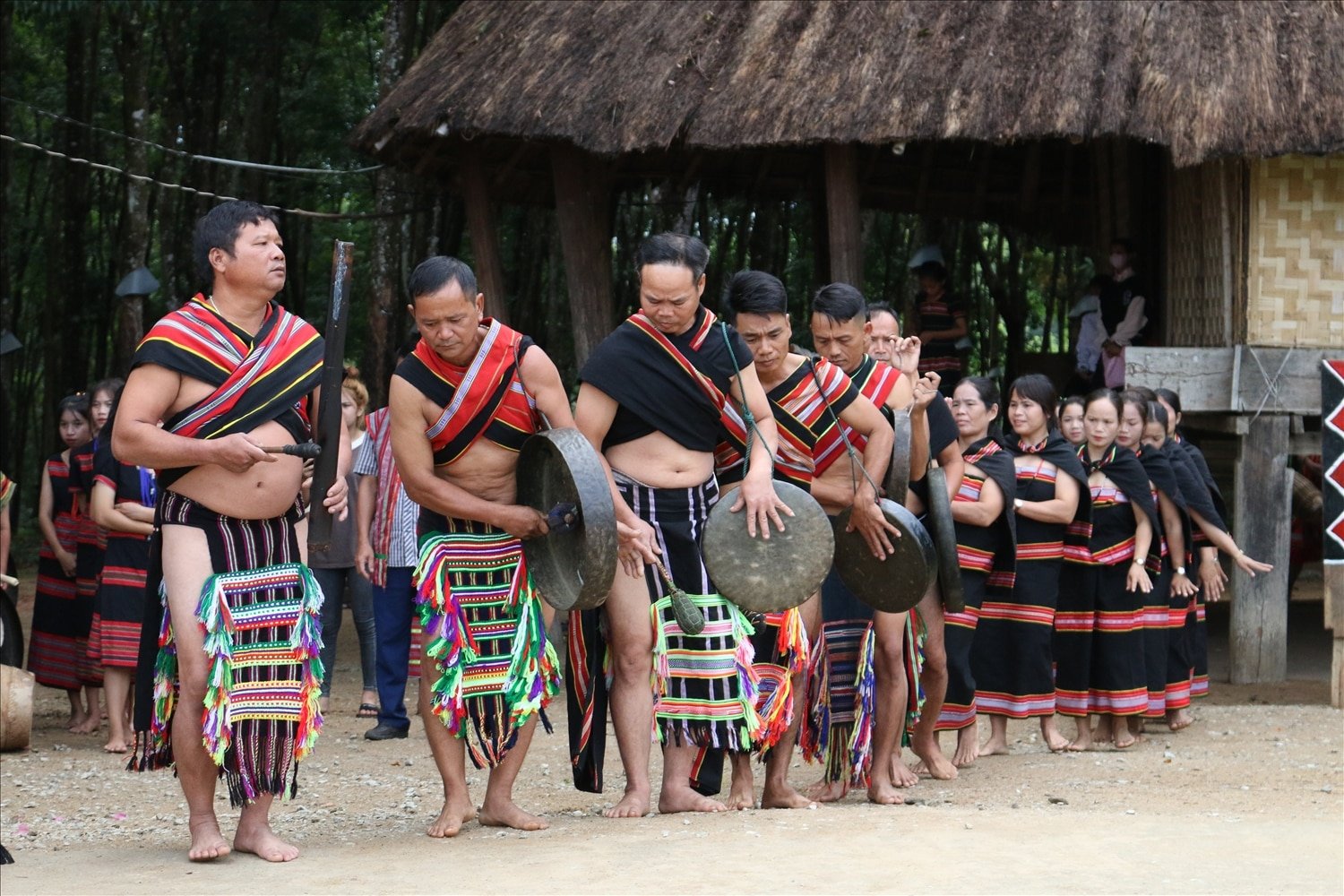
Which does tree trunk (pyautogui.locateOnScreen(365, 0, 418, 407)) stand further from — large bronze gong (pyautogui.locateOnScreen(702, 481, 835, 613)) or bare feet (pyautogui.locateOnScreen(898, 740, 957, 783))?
large bronze gong (pyautogui.locateOnScreen(702, 481, 835, 613))

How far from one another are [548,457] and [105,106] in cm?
1799

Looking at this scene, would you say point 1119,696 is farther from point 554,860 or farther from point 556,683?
point 554,860

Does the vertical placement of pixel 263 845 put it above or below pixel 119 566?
below

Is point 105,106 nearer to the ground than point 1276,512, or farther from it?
farther from it

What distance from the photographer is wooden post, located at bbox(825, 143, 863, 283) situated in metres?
10.5

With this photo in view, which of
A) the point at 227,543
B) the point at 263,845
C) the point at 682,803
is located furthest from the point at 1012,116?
the point at 263,845

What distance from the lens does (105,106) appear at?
2105 cm

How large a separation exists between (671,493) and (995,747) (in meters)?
3.00

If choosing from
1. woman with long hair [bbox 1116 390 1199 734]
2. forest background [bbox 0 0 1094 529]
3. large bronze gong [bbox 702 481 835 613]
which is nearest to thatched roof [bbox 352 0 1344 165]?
woman with long hair [bbox 1116 390 1199 734]

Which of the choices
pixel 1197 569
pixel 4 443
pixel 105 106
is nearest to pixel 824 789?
pixel 1197 569

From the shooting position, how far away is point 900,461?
222 inches

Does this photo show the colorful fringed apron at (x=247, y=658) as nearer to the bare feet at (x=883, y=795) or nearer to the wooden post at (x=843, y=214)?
the bare feet at (x=883, y=795)

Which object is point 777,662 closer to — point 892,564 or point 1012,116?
point 892,564

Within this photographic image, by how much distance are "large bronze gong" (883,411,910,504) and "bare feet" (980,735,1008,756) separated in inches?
91.4
